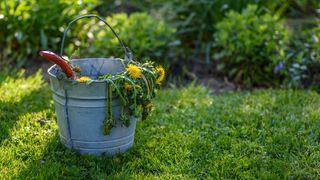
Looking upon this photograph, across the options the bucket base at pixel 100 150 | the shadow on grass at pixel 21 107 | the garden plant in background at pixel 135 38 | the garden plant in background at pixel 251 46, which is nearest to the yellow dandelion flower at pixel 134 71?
the bucket base at pixel 100 150

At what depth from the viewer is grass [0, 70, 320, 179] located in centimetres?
235

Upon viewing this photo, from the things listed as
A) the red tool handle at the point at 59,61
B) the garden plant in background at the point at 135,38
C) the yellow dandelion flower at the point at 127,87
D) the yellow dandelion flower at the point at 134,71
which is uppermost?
the red tool handle at the point at 59,61

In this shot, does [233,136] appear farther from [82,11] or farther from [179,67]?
[82,11]

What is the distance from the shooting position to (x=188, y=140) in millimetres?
2699

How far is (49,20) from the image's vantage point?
14.0 ft

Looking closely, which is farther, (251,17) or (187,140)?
(251,17)

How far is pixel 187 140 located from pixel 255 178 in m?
0.55

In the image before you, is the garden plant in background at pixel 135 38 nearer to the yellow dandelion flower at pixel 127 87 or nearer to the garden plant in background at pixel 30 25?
the garden plant in background at pixel 30 25

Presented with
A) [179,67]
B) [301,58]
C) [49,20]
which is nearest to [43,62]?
[49,20]

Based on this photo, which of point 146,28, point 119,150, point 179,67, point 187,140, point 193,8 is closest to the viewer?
point 119,150

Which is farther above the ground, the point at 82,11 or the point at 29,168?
the point at 82,11

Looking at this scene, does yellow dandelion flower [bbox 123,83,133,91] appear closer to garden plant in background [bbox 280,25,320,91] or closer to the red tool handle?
the red tool handle

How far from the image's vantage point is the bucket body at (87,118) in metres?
2.31

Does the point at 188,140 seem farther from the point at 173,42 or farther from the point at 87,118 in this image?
the point at 173,42
